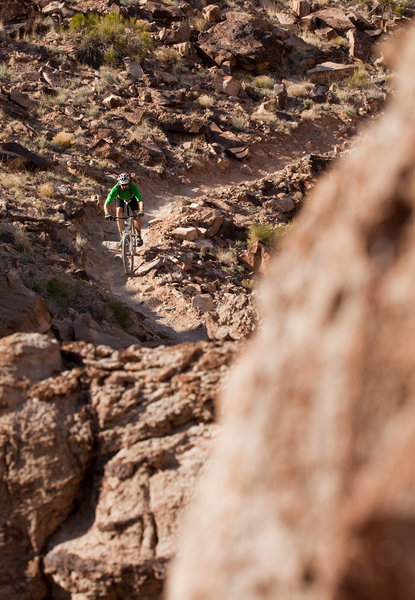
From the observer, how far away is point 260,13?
→ 2812cm

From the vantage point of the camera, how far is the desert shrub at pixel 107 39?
24.1 metres

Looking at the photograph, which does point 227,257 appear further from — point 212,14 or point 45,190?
point 212,14

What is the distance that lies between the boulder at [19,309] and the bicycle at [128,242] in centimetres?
367

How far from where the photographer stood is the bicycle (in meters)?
12.4

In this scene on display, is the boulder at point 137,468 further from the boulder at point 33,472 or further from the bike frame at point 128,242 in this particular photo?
the bike frame at point 128,242

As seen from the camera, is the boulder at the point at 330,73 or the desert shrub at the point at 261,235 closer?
the desert shrub at the point at 261,235

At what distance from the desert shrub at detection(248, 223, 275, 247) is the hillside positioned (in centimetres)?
9

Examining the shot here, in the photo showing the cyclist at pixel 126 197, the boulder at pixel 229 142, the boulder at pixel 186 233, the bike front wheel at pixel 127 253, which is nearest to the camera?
the cyclist at pixel 126 197

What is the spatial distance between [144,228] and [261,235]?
255 cm

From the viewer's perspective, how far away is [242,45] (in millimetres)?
26234

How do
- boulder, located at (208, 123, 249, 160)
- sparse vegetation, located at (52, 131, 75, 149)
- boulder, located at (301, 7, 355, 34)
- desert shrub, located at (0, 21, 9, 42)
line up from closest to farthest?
sparse vegetation, located at (52, 131, 75, 149) < boulder, located at (208, 123, 249, 160) < desert shrub, located at (0, 21, 9, 42) < boulder, located at (301, 7, 355, 34)

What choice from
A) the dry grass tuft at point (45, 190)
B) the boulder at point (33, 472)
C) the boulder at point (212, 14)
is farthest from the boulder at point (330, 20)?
the boulder at point (33, 472)

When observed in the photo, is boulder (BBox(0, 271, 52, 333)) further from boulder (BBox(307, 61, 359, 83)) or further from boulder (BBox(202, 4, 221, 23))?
boulder (BBox(202, 4, 221, 23))

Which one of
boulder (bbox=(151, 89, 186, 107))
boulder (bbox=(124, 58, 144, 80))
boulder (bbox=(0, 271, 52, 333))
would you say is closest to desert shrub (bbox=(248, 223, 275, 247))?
boulder (bbox=(0, 271, 52, 333))
